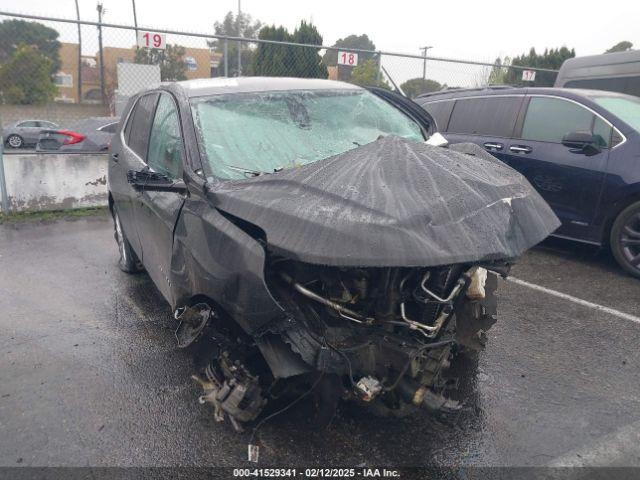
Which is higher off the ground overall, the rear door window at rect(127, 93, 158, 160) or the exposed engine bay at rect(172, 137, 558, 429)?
the rear door window at rect(127, 93, 158, 160)

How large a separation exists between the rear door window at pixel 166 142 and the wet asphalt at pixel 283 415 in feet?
4.31

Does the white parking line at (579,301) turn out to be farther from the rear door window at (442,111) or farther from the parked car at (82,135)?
the parked car at (82,135)

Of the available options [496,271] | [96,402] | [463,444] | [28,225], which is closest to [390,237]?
[496,271]

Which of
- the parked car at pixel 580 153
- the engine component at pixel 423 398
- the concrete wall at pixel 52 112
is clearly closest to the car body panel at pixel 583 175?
the parked car at pixel 580 153

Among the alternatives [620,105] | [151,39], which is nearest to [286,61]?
[151,39]

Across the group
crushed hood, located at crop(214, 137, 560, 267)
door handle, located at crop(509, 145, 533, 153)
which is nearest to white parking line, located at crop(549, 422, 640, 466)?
crushed hood, located at crop(214, 137, 560, 267)

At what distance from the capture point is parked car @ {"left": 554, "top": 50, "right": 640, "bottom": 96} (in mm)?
8391

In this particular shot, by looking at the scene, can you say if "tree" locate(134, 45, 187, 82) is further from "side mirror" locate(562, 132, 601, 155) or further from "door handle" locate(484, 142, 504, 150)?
"side mirror" locate(562, 132, 601, 155)

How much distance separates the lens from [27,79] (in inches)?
330

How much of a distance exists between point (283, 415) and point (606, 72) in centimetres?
855

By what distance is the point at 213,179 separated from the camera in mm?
2963

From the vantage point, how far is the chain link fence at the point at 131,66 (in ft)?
26.2

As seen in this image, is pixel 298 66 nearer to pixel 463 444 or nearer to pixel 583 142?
pixel 583 142

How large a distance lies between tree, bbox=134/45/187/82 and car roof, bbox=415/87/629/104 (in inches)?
168
